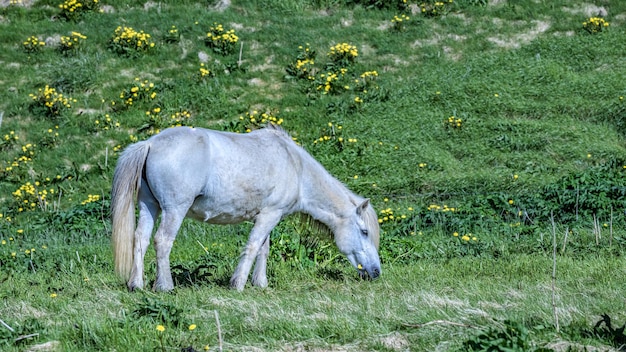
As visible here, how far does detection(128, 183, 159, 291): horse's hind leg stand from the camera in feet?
29.0

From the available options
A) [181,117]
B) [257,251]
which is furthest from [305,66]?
[257,251]

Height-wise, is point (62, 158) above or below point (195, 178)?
below

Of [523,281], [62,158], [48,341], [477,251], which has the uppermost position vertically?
[48,341]

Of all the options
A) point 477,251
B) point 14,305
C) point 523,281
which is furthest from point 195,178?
point 477,251

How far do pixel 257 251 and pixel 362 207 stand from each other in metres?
1.42

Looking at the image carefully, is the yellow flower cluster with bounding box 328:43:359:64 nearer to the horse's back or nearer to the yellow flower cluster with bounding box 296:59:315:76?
the yellow flower cluster with bounding box 296:59:315:76

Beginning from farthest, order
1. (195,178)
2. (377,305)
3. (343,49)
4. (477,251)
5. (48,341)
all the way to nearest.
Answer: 1. (343,49)
2. (477,251)
3. (195,178)
4. (377,305)
5. (48,341)

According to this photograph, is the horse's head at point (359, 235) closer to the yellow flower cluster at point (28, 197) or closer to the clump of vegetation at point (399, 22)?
the yellow flower cluster at point (28, 197)

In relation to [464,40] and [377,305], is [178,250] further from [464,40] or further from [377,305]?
[464,40]

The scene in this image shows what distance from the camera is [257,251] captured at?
31.3ft

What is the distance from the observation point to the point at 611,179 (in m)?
13.8

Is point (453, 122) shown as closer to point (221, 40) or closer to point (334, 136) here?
point (334, 136)

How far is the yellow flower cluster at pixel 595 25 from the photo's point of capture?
20047 mm

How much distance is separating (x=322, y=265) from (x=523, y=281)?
255cm
